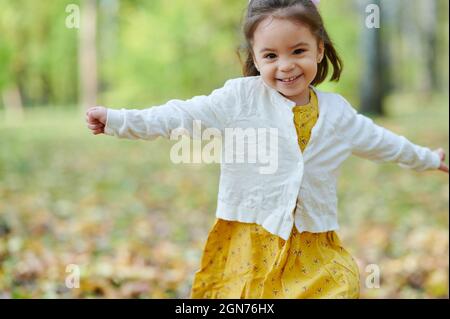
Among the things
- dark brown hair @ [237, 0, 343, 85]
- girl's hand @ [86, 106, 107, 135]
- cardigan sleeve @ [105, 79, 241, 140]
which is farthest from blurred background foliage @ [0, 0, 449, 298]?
girl's hand @ [86, 106, 107, 135]

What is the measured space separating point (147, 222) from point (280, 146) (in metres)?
3.57

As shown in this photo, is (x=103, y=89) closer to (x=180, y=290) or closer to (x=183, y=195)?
(x=183, y=195)

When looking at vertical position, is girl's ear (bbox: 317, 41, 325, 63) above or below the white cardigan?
above

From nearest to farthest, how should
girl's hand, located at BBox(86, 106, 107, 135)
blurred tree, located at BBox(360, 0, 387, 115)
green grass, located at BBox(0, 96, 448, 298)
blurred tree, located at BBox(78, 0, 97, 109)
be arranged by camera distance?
1. girl's hand, located at BBox(86, 106, 107, 135)
2. green grass, located at BBox(0, 96, 448, 298)
3. blurred tree, located at BBox(360, 0, 387, 115)
4. blurred tree, located at BBox(78, 0, 97, 109)

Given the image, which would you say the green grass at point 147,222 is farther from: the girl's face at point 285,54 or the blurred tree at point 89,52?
the blurred tree at point 89,52

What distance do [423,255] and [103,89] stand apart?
21932mm

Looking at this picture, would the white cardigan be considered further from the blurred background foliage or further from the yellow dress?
the blurred background foliage

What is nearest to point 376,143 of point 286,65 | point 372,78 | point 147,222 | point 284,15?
point 286,65

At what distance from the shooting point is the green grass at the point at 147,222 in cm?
387

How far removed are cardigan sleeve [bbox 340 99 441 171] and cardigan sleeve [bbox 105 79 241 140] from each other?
1.48 ft

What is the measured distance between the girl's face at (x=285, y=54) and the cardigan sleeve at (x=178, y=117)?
14 cm

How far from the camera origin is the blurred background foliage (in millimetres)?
3994

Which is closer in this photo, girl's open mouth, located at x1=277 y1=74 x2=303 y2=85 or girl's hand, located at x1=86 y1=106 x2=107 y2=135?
girl's hand, located at x1=86 y1=106 x2=107 y2=135

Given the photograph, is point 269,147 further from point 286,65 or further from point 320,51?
point 320,51
